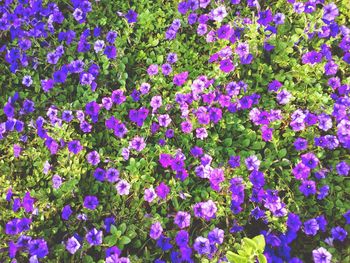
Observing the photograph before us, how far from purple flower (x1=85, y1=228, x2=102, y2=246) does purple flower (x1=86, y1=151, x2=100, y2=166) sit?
545mm

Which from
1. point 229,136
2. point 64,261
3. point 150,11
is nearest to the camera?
point 64,261

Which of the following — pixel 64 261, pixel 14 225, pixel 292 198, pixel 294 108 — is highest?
pixel 294 108

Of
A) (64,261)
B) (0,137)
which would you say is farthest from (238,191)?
(0,137)

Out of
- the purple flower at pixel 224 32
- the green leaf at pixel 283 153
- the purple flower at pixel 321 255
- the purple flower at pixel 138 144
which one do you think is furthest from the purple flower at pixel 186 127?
the purple flower at pixel 321 255

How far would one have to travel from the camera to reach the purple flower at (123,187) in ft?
9.75

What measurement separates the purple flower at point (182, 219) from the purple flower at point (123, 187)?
422 mm

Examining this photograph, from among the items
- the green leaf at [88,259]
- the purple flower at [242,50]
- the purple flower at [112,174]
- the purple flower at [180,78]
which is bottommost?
the green leaf at [88,259]

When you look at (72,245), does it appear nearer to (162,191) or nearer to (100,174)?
(100,174)

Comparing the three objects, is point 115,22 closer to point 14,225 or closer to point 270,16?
point 270,16

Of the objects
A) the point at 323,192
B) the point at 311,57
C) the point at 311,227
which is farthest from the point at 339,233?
the point at 311,57

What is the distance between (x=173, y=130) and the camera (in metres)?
3.23

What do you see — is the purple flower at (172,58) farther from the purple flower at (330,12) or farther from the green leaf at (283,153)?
the purple flower at (330,12)

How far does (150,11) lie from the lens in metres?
3.94

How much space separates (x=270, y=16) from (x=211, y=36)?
0.55m
